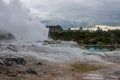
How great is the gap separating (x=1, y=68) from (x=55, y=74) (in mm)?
2366

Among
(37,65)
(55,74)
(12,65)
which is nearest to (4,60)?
(12,65)

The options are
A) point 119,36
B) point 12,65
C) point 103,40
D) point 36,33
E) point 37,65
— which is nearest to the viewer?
point 12,65

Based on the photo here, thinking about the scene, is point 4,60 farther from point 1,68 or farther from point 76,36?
point 76,36

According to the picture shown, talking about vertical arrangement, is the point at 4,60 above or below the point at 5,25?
below

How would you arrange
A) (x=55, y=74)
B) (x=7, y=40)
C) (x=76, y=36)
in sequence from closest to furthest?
1. (x=55, y=74)
2. (x=7, y=40)
3. (x=76, y=36)

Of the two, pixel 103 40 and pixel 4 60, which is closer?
pixel 4 60

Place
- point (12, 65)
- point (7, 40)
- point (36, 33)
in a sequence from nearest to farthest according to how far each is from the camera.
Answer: point (12, 65) < point (7, 40) < point (36, 33)

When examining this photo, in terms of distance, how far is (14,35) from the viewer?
28.2m

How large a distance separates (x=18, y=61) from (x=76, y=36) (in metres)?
79.7

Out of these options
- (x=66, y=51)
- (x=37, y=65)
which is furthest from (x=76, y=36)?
(x=37, y=65)

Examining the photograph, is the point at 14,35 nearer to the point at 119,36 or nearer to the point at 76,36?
the point at 76,36

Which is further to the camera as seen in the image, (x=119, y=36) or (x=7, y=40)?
(x=119, y=36)

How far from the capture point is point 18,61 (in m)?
14.5

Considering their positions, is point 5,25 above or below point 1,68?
above
